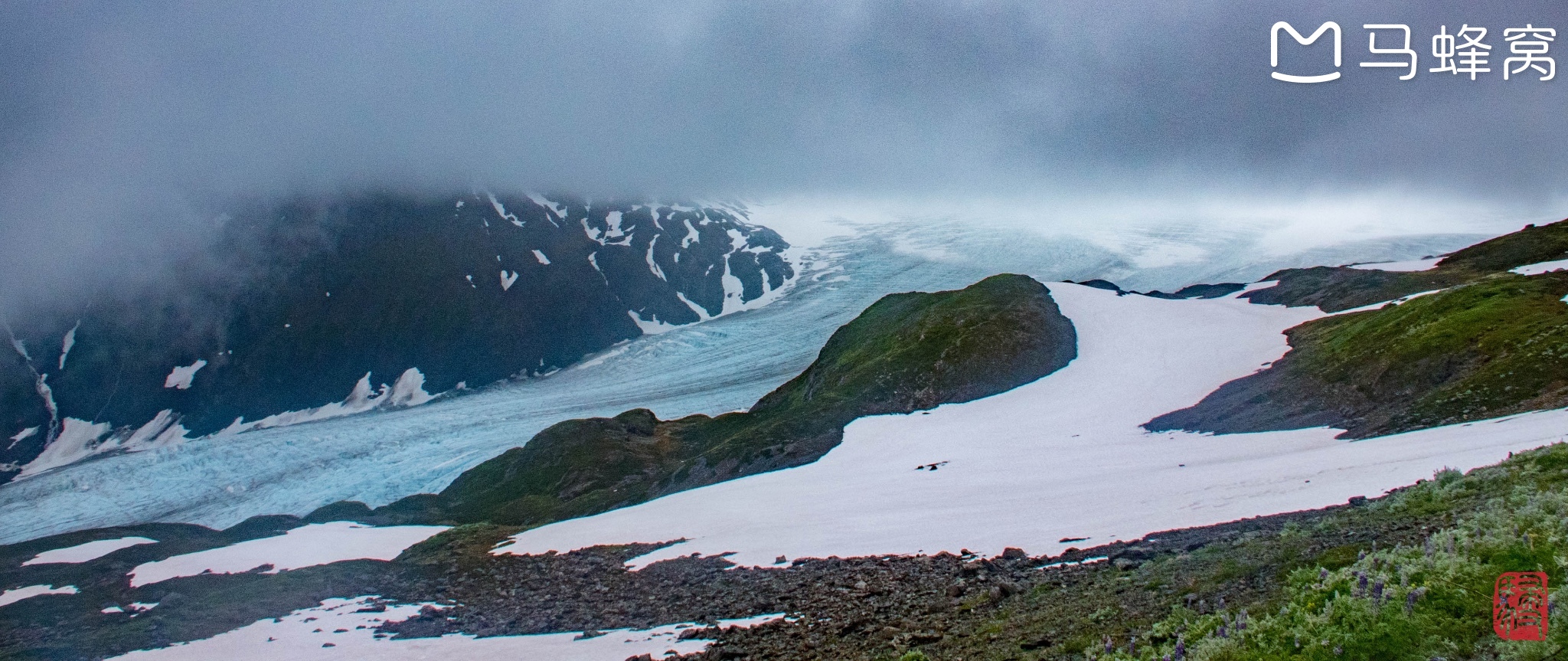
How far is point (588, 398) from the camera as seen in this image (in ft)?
374

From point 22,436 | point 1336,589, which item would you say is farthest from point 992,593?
point 22,436

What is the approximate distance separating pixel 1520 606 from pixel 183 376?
19057 cm

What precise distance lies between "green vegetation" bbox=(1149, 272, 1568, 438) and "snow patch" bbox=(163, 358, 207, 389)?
170m

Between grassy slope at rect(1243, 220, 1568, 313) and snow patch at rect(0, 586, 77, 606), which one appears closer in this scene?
snow patch at rect(0, 586, 77, 606)

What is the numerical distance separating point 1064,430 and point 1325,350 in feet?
49.8

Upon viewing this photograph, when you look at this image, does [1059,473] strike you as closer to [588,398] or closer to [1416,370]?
[1416,370]

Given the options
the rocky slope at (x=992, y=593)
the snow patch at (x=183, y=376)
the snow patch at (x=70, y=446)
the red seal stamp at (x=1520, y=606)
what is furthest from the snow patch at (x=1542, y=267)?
the snow patch at (x=183, y=376)

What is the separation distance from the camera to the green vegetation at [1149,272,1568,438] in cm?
2997

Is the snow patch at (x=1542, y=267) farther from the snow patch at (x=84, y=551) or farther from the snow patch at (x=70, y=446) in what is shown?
the snow patch at (x=70, y=446)

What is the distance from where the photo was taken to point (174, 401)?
507 feet

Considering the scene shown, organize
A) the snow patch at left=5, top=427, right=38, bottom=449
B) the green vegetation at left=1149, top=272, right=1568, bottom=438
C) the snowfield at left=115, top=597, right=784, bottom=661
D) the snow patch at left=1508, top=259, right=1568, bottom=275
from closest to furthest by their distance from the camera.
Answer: the snowfield at left=115, top=597, right=784, bottom=661 → the green vegetation at left=1149, top=272, right=1568, bottom=438 → the snow patch at left=1508, top=259, right=1568, bottom=275 → the snow patch at left=5, top=427, right=38, bottom=449

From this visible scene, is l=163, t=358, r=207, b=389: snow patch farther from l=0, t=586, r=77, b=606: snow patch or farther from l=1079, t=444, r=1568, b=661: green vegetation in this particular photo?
l=1079, t=444, r=1568, b=661: green vegetation

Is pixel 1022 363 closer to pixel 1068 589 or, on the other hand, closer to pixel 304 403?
pixel 1068 589

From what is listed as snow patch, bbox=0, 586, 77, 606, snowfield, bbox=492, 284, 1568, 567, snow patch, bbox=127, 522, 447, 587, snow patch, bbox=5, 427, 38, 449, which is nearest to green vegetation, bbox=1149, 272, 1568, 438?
snowfield, bbox=492, 284, 1568, 567
